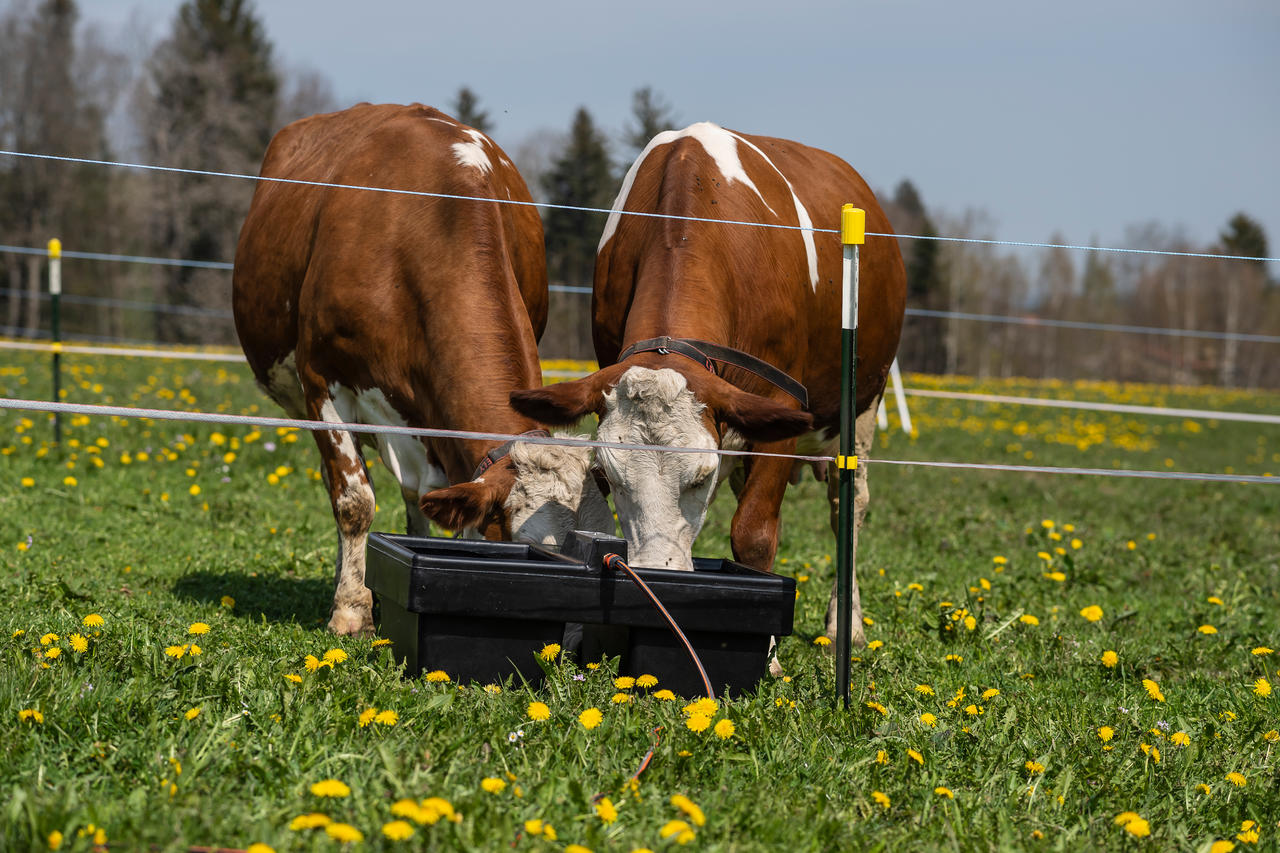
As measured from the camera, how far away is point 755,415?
3.73 metres

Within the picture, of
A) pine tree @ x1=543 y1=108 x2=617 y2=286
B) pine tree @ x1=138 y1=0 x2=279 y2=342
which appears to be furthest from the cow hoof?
pine tree @ x1=138 y1=0 x2=279 y2=342

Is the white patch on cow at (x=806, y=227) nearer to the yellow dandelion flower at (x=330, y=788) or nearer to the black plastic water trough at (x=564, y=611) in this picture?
the black plastic water trough at (x=564, y=611)

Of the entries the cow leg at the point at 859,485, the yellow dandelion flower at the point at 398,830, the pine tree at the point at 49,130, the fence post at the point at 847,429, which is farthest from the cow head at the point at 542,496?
the pine tree at the point at 49,130

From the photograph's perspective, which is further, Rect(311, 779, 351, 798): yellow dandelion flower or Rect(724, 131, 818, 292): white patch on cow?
Rect(724, 131, 818, 292): white patch on cow

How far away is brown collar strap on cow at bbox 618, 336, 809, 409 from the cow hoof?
1.56 metres

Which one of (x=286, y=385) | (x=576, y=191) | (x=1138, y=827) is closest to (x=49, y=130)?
(x=576, y=191)

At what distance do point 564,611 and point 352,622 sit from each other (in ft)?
5.39

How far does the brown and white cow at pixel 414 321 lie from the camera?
383 cm

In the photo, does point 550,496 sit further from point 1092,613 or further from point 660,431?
point 1092,613

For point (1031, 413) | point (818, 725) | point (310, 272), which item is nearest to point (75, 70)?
point (1031, 413)

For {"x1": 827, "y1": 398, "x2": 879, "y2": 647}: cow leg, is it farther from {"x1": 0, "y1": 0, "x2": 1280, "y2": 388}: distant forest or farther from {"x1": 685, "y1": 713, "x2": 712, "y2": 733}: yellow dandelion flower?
{"x1": 0, "y1": 0, "x2": 1280, "y2": 388}: distant forest

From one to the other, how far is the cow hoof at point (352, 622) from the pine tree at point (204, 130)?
3206 centimetres

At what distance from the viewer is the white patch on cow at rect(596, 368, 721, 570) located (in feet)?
12.1

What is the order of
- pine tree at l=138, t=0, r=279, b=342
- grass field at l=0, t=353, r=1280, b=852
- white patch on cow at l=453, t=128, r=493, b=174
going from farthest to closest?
pine tree at l=138, t=0, r=279, b=342 < white patch on cow at l=453, t=128, r=493, b=174 < grass field at l=0, t=353, r=1280, b=852
